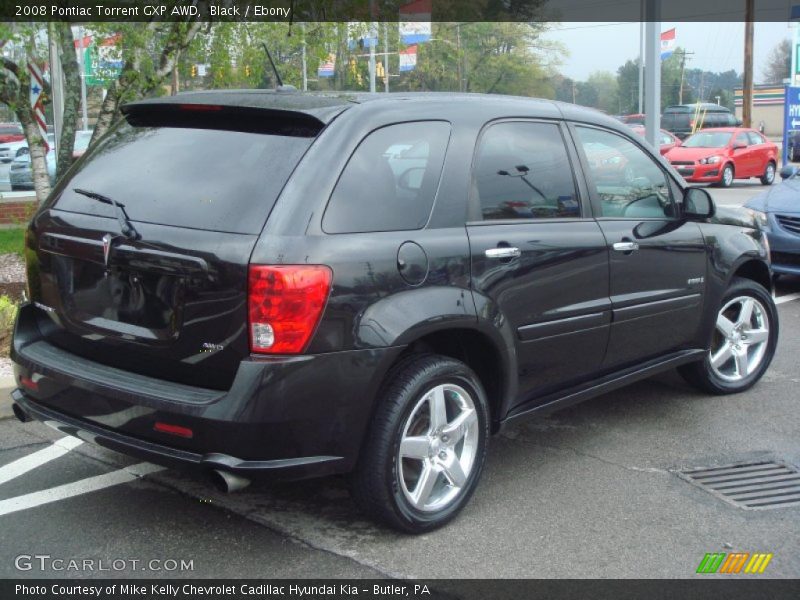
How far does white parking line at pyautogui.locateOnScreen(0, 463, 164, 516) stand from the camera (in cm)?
420

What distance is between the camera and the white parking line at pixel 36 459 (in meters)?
4.57

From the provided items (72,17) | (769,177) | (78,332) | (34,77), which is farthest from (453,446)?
(769,177)

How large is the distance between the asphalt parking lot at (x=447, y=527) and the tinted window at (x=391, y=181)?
1268 millimetres

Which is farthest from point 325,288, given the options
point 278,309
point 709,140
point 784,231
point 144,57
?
point 709,140

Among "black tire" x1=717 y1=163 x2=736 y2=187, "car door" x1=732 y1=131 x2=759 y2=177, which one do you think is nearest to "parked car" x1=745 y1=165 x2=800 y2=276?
"black tire" x1=717 y1=163 x2=736 y2=187

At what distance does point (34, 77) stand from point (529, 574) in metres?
7.96

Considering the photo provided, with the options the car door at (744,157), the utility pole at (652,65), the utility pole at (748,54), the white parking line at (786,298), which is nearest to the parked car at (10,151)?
the utility pole at (652,65)

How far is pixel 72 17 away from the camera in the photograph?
7742 millimetres

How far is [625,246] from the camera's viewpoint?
486 centimetres

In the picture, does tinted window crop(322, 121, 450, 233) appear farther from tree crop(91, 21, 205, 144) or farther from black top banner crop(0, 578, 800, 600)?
tree crop(91, 21, 205, 144)

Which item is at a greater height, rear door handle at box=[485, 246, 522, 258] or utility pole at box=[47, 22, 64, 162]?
utility pole at box=[47, 22, 64, 162]

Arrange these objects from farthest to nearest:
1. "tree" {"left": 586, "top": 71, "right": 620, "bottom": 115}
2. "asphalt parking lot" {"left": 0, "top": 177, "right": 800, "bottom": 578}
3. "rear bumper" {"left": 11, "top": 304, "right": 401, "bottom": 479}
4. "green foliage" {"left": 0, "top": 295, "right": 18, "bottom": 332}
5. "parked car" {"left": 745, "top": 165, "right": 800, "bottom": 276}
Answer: "tree" {"left": 586, "top": 71, "right": 620, "bottom": 115}
"parked car" {"left": 745, "top": 165, "right": 800, "bottom": 276}
"green foliage" {"left": 0, "top": 295, "right": 18, "bottom": 332}
"asphalt parking lot" {"left": 0, "top": 177, "right": 800, "bottom": 578}
"rear bumper" {"left": 11, "top": 304, "right": 401, "bottom": 479}

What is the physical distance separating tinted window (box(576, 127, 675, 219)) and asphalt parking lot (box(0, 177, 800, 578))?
1.25 metres

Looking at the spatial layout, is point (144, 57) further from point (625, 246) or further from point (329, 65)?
point (329, 65)
